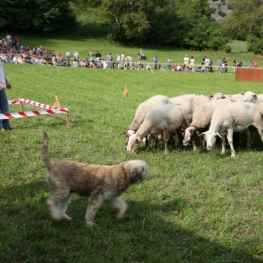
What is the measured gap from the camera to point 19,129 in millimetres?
10039

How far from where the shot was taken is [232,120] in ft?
28.0

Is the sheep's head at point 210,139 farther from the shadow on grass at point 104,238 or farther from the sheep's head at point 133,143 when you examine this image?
the shadow on grass at point 104,238

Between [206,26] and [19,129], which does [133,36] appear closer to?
[206,26]

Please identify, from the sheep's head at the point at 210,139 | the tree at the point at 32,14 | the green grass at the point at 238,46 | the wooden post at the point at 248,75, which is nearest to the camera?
the sheep's head at the point at 210,139

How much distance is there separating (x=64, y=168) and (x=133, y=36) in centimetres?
5259

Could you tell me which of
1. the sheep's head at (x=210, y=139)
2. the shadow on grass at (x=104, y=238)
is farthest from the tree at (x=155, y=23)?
the shadow on grass at (x=104, y=238)

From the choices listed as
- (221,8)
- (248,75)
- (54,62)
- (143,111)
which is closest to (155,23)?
(54,62)

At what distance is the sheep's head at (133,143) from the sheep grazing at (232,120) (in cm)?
146

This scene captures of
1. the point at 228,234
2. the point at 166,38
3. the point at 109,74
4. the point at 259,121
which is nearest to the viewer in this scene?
the point at 228,234

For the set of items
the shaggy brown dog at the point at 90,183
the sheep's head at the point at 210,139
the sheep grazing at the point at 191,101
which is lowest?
the sheep's head at the point at 210,139

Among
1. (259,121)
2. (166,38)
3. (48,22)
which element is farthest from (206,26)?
(259,121)

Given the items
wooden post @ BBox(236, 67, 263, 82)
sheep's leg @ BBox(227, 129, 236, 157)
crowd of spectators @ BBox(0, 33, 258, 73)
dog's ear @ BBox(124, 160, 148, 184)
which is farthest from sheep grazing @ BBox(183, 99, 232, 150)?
crowd of spectators @ BBox(0, 33, 258, 73)

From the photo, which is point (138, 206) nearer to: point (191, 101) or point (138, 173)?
point (138, 173)

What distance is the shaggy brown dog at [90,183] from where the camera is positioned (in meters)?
4.95
